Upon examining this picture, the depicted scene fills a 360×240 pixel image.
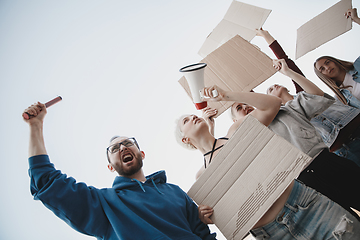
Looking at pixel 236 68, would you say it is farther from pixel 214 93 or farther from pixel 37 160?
pixel 37 160

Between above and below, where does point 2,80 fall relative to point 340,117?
above

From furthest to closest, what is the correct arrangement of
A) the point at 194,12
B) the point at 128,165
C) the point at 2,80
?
the point at 194,12 < the point at 2,80 < the point at 128,165

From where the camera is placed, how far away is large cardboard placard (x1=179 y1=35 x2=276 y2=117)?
4.48 ft

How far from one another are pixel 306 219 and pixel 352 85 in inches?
50.8

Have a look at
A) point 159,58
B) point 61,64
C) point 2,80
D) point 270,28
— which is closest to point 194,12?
point 159,58

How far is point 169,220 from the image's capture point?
37.0 inches

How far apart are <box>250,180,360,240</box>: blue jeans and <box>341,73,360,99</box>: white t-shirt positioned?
3.79 feet

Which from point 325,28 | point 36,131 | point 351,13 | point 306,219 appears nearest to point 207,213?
point 306,219

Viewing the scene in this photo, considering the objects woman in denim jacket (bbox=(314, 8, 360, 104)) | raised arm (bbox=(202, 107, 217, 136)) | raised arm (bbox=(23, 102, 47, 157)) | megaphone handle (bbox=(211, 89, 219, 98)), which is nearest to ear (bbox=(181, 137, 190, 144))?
raised arm (bbox=(202, 107, 217, 136))

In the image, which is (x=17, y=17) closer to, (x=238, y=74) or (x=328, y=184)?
(x=238, y=74)

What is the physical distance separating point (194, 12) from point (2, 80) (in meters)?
1.71

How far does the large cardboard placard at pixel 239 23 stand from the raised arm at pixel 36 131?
1.27 m

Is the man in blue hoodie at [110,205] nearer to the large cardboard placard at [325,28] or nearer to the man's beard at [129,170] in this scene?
the man's beard at [129,170]

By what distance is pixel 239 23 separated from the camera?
1614mm
